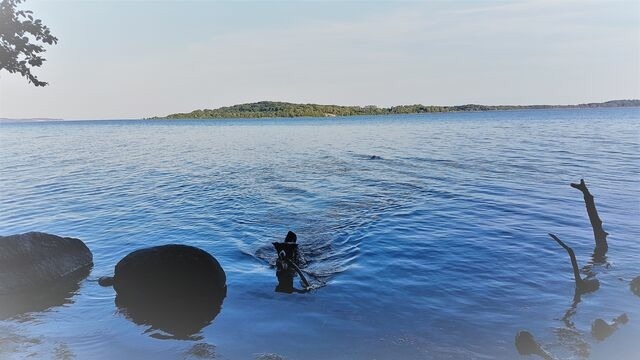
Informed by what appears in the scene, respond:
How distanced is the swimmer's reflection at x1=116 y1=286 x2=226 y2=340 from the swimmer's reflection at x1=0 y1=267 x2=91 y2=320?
1.78 meters

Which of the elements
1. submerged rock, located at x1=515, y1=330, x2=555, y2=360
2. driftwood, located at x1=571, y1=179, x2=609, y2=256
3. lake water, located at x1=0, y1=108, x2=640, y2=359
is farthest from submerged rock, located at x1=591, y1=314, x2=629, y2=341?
driftwood, located at x1=571, y1=179, x2=609, y2=256

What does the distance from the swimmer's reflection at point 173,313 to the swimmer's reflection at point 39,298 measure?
1.78m

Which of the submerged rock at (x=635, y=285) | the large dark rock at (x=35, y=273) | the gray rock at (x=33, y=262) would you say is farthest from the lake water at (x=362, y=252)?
the gray rock at (x=33, y=262)

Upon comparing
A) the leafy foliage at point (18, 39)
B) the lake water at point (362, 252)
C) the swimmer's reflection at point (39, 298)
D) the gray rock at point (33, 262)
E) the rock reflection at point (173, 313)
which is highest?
the leafy foliage at point (18, 39)

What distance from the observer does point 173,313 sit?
12.3 meters

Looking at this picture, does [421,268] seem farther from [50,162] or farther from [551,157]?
[50,162]

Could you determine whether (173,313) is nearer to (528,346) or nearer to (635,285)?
(528,346)

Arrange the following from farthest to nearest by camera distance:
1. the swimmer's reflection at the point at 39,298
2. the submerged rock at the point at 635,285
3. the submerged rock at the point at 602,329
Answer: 1. the submerged rock at the point at 635,285
2. the swimmer's reflection at the point at 39,298
3. the submerged rock at the point at 602,329

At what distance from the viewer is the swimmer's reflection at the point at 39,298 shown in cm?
1273

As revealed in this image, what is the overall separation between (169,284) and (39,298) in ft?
13.3

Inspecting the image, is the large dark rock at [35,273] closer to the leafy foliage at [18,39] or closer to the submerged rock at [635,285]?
the leafy foliage at [18,39]

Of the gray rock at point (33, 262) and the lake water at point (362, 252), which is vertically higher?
the gray rock at point (33, 262)

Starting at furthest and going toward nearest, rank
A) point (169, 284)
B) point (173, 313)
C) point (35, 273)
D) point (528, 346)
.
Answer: point (35, 273), point (169, 284), point (173, 313), point (528, 346)

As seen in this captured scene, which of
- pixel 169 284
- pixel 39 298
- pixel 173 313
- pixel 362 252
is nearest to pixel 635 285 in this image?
pixel 362 252
